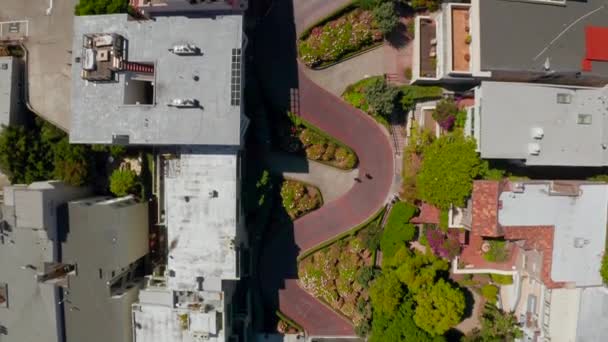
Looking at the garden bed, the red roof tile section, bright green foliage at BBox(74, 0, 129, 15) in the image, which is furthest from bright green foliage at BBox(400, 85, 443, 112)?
bright green foliage at BBox(74, 0, 129, 15)

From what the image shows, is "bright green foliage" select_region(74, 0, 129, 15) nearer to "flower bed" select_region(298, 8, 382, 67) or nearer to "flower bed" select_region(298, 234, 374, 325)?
"flower bed" select_region(298, 8, 382, 67)

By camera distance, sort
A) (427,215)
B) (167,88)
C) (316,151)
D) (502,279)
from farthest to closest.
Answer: (316,151) < (502,279) < (427,215) < (167,88)

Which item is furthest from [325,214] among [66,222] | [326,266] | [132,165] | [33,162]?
[33,162]

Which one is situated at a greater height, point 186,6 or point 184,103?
point 186,6

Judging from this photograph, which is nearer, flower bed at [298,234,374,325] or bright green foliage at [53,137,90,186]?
bright green foliage at [53,137,90,186]

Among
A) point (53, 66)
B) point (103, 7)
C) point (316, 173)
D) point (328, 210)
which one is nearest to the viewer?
point (103, 7)

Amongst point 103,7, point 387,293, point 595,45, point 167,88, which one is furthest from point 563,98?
point 103,7

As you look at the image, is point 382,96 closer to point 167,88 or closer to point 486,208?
point 486,208

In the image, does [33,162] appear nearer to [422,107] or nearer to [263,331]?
[263,331]
